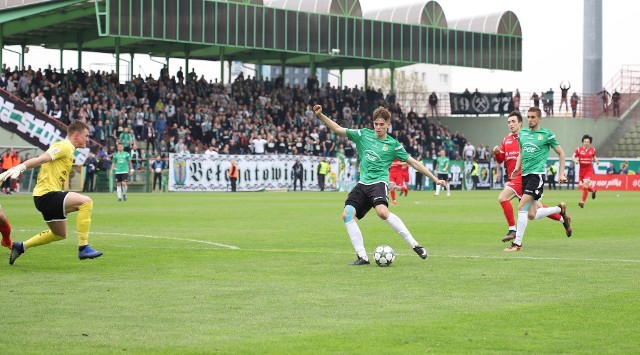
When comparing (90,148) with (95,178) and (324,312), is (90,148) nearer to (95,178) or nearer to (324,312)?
(95,178)

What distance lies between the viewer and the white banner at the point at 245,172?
5000 centimetres

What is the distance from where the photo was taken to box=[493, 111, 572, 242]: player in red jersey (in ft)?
60.5

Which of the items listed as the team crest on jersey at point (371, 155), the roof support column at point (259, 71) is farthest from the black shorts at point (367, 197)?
the roof support column at point (259, 71)

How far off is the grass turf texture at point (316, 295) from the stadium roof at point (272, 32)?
33754mm

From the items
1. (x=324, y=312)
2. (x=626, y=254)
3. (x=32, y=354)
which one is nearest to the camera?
(x=32, y=354)

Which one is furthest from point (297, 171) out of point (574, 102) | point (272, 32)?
point (574, 102)

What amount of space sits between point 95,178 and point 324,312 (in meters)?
39.7

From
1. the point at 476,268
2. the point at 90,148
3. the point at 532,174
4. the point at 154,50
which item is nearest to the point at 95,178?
the point at 90,148

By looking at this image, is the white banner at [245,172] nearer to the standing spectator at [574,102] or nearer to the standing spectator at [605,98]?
the standing spectator at [574,102]

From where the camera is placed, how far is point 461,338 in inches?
336

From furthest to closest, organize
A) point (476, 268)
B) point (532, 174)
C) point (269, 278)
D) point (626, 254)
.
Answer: point (532, 174) < point (626, 254) < point (476, 268) < point (269, 278)

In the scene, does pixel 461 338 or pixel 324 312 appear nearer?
pixel 461 338

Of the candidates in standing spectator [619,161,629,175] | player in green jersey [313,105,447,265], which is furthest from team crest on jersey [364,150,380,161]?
standing spectator [619,161,629,175]

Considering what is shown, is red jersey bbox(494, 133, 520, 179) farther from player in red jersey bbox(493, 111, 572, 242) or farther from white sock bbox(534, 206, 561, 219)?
white sock bbox(534, 206, 561, 219)
